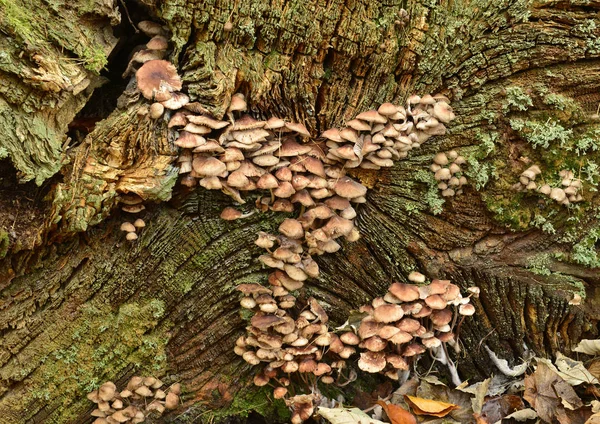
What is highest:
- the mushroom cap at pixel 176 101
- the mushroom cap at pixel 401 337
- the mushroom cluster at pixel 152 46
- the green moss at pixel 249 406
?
the mushroom cluster at pixel 152 46

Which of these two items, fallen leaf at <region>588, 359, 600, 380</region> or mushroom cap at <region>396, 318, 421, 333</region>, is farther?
fallen leaf at <region>588, 359, 600, 380</region>

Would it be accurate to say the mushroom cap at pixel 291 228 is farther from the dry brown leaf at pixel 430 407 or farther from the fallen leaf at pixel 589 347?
the fallen leaf at pixel 589 347

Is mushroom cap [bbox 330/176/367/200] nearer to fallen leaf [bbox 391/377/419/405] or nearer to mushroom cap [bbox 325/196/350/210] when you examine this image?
mushroom cap [bbox 325/196/350/210]

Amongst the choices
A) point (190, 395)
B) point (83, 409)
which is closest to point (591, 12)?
point (190, 395)

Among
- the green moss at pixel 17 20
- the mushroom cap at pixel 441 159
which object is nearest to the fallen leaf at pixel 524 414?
the mushroom cap at pixel 441 159


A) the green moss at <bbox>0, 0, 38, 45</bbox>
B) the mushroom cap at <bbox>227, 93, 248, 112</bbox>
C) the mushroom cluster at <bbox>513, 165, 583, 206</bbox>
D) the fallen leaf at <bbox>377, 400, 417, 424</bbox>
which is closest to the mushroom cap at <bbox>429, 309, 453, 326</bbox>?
the fallen leaf at <bbox>377, 400, 417, 424</bbox>

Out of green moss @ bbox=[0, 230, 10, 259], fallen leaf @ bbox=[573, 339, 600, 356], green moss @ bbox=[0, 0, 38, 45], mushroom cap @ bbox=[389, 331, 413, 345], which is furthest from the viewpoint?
fallen leaf @ bbox=[573, 339, 600, 356]

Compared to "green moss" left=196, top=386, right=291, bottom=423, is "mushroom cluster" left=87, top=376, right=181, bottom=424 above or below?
above

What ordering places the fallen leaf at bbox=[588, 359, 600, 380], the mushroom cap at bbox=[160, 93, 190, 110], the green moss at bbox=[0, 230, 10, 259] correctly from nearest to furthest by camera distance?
the green moss at bbox=[0, 230, 10, 259] < the mushroom cap at bbox=[160, 93, 190, 110] < the fallen leaf at bbox=[588, 359, 600, 380]

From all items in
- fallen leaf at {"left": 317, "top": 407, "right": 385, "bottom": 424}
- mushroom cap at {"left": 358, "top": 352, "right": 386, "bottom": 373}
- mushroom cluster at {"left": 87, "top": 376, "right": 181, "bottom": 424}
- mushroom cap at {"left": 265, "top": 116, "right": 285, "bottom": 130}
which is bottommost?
mushroom cluster at {"left": 87, "top": 376, "right": 181, "bottom": 424}
